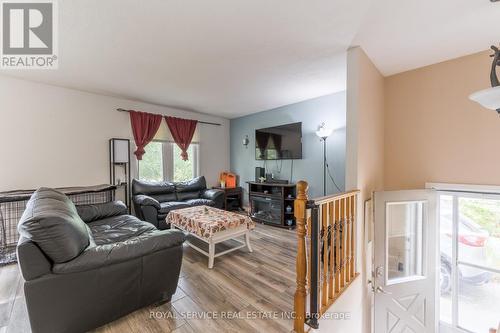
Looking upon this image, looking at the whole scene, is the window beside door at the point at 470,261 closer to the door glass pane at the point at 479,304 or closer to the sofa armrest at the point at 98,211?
the door glass pane at the point at 479,304

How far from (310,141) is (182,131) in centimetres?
288

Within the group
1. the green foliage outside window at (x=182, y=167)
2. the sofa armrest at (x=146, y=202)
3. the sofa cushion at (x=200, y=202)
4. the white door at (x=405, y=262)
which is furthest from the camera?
the green foliage outside window at (x=182, y=167)

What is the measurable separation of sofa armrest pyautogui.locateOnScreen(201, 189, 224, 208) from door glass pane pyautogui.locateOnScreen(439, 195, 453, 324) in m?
3.61

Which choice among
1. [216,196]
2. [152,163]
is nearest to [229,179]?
[216,196]

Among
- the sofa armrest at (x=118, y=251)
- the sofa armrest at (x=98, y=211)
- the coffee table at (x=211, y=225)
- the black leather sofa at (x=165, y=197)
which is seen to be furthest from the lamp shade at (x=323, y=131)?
the sofa armrest at (x=98, y=211)

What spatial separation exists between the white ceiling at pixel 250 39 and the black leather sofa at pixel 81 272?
1.70 metres

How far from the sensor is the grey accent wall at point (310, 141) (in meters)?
3.81

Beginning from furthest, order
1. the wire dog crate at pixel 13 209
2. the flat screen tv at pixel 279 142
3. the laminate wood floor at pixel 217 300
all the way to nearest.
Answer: the flat screen tv at pixel 279 142
the wire dog crate at pixel 13 209
the laminate wood floor at pixel 217 300

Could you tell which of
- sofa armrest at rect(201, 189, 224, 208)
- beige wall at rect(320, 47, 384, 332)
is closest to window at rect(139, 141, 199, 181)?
sofa armrest at rect(201, 189, 224, 208)

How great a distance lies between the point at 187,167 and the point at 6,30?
354 centimetres

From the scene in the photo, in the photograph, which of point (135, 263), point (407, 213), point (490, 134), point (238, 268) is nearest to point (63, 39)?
point (135, 263)

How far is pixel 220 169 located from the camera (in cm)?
582

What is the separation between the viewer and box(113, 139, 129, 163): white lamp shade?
393cm

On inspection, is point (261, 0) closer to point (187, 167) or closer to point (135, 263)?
point (135, 263)
